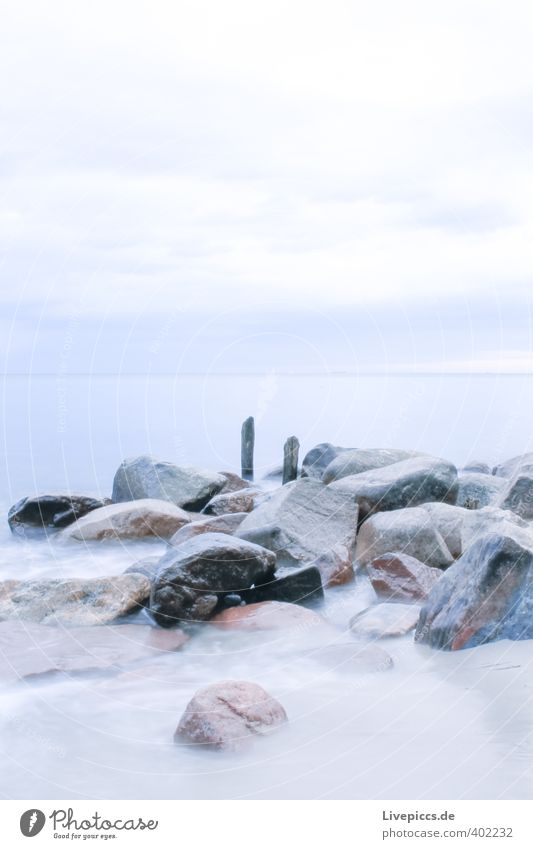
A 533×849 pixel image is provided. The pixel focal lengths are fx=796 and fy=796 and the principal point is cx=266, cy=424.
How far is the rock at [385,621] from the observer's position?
6.73m

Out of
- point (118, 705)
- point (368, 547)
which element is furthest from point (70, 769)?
point (368, 547)

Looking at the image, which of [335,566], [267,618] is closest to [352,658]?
[267,618]

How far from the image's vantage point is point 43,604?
7.76 meters

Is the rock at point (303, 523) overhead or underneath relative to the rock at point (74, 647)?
overhead

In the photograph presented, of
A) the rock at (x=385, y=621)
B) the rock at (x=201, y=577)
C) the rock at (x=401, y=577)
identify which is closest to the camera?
the rock at (x=385, y=621)

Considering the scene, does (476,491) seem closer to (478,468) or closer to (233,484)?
(233,484)

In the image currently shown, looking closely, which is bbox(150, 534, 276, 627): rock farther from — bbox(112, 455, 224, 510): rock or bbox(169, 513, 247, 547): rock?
bbox(112, 455, 224, 510): rock

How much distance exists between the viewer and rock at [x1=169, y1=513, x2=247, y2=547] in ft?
32.6

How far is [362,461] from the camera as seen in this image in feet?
45.7

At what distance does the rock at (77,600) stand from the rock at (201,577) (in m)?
0.28

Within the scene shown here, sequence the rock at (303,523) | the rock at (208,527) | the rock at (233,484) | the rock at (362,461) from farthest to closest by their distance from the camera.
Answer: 1. the rock at (233,484)
2. the rock at (362,461)
3. the rock at (208,527)
4. the rock at (303,523)

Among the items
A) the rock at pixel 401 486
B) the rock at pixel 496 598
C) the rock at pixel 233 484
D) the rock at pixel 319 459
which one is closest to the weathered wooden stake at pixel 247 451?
the rock at pixel 319 459

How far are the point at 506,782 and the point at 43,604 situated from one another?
16.2 ft

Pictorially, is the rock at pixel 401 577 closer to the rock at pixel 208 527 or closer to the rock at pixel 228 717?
the rock at pixel 208 527
